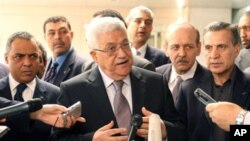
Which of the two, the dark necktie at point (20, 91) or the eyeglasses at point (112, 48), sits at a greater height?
the eyeglasses at point (112, 48)

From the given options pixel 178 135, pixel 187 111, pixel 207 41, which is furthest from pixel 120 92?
pixel 207 41

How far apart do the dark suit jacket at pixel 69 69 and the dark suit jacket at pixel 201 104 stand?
108 centimetres

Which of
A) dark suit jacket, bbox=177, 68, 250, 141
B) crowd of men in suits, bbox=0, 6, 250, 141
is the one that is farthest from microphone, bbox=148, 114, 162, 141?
dark suit jacket, bbox=177, 68, 250, 141

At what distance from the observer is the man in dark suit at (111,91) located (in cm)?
174

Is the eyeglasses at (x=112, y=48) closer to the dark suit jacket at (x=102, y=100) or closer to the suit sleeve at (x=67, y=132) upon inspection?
the dark suit jacket at (x=102, y=100)

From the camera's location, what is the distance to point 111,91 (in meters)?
1.83

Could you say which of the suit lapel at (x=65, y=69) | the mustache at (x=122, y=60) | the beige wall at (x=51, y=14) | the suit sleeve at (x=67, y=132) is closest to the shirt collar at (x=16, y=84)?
the suit sleeve at (x=67, y=132)

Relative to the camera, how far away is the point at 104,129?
1.61m

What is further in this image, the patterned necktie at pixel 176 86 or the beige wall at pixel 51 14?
the beige wall at pixel 51 14

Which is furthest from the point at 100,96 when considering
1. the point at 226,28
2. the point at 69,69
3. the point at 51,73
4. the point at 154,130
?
the point at 51,73

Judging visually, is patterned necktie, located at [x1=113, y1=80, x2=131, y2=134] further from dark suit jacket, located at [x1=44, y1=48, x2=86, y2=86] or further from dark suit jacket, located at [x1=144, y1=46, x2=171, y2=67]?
dark suit jacket, located at [x1=144, y1=46, x2=171, y2=67]

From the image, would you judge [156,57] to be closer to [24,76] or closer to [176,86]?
[176,86]

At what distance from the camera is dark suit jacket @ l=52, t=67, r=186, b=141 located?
1.73 meters

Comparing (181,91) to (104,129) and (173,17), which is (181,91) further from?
(173,17)
